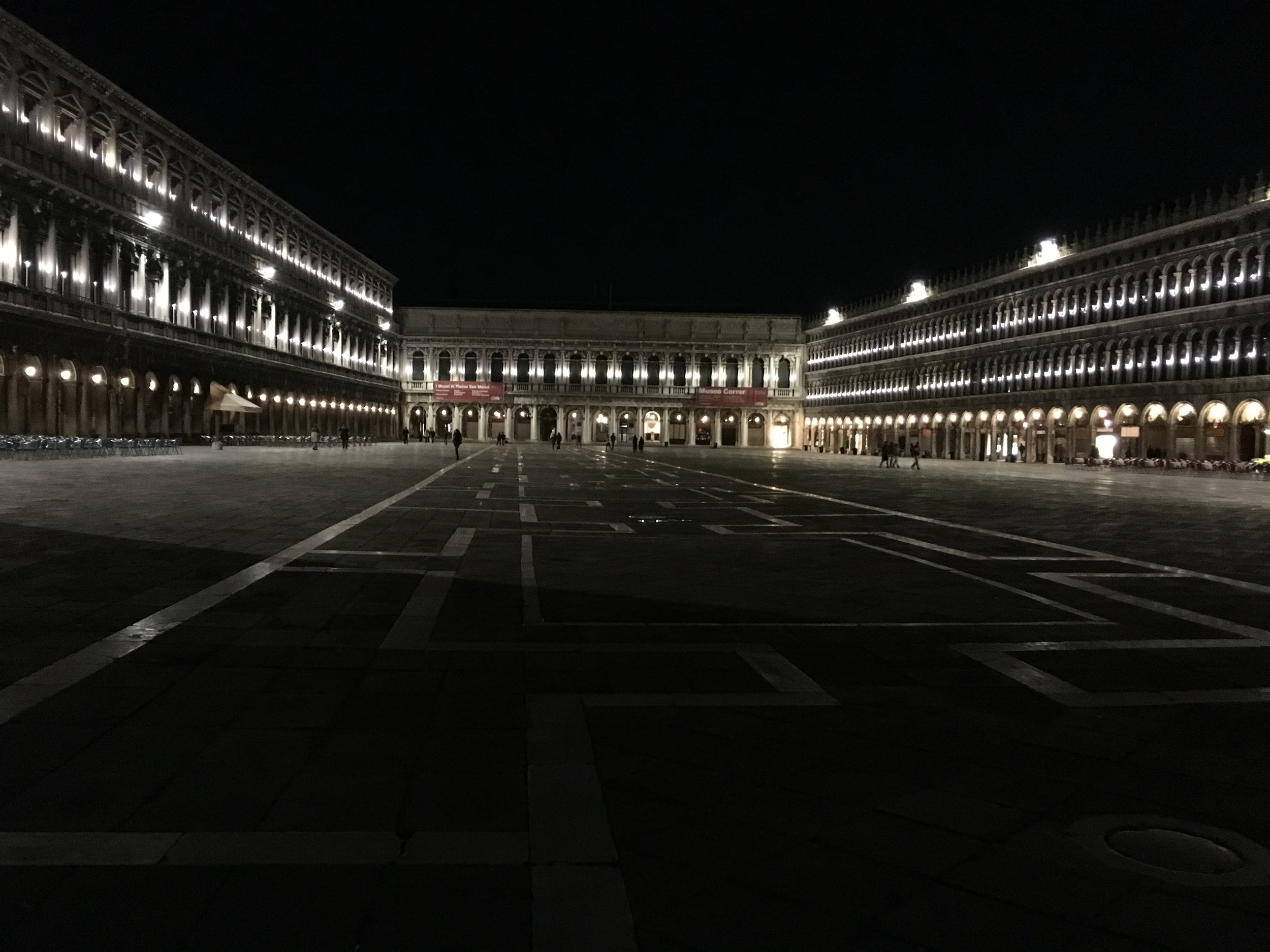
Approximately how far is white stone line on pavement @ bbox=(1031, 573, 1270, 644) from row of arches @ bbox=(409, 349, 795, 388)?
337ft

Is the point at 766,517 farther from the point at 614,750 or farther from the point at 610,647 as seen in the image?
the point at 614,750

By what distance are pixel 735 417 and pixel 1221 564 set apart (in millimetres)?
102915

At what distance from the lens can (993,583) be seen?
31.8 ft

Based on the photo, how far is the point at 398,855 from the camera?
10.6ft

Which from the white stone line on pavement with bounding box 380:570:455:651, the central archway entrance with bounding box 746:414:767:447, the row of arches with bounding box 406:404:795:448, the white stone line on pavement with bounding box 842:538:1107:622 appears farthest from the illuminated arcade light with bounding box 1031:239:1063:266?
the white stone line on pavement with bounding box 380:570:455:651

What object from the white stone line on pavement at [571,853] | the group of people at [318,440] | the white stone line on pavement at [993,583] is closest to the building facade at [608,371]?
the group of people at [318,440]

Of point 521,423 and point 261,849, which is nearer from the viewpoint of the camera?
point 261,849

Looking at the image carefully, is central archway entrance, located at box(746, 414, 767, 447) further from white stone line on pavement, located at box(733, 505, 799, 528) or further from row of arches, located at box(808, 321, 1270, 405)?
white stone line on pavement, located at box(733, 505, 799, 528)

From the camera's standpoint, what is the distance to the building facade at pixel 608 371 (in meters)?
110

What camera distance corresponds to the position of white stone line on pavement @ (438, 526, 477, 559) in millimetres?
11305

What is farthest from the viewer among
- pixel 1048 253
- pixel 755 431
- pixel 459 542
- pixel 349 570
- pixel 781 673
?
pixel 755 431

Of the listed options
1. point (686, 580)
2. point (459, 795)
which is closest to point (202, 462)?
point (686, 580)

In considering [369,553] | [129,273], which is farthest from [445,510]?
[129,273]

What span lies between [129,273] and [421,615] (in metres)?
45.0
